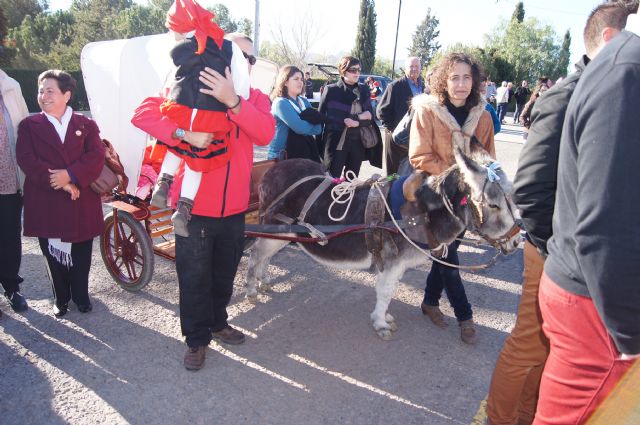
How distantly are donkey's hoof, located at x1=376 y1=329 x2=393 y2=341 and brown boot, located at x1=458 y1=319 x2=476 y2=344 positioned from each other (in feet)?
2.14

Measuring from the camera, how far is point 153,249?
14.6 ft

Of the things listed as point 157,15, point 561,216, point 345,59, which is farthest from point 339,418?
point 157,15

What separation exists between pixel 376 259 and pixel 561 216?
2333mm

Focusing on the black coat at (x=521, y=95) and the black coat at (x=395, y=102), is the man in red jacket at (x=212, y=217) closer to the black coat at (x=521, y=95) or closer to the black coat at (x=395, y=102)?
the black coat at (x=395, y=102)

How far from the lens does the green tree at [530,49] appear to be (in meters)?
42.0

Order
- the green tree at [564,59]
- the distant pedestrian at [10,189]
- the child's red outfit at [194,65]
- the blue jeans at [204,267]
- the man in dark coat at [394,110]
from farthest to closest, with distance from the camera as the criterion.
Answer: the green tree at [564,59]
the man in dark coat at [394,110]
the distant pedestrian at [10,189]
the blue jeans at [204,267]
the child's red outfit at [194,65]

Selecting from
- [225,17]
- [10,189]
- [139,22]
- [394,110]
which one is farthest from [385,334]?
[225,17]

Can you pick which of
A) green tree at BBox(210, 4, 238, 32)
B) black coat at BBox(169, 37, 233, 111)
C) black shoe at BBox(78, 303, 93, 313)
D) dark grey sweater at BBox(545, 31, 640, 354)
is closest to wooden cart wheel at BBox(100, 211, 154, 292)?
black shoe at BBox(78, 303, 93, 313)

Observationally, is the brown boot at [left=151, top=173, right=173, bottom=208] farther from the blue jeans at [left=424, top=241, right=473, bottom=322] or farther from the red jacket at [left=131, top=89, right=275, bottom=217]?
the blue jeans at [left=424, top=241, right=473, bottom=322]

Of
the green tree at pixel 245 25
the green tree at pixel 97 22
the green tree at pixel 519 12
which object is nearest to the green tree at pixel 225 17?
the green tree at pixel 245 25

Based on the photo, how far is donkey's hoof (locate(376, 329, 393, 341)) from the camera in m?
3.93

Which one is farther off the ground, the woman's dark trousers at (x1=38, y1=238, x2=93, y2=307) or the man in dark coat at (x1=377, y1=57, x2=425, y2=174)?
the man in dark coat at (x1=377, y1=57, x2=425, y2=174)

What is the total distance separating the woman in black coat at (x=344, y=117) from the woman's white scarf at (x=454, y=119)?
2.30 m

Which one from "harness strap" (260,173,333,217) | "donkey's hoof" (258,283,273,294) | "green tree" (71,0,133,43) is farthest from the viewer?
"green tree" (71,0,133,43)
